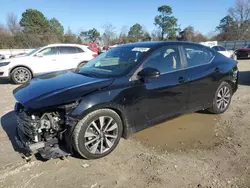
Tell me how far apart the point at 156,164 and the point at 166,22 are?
6370 cm

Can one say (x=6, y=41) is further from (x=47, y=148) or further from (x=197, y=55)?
(x=47, y=148)

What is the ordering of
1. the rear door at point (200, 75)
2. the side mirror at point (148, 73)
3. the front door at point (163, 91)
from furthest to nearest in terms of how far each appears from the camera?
the rear door at point (200, 75) → the front door at point (163, 91) → the side mirror at point (148, 73)

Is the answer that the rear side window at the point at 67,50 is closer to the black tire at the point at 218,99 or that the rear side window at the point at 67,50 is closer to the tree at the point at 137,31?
the black tire at the point at 218,99

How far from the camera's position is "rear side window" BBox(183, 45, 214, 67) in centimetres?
419

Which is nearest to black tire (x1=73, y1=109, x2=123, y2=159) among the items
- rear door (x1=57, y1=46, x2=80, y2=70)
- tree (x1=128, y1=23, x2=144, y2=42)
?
rear door (x1=57, y1=46, x2=80, y2=70)

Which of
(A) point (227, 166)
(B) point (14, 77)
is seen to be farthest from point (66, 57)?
(A) point (227, 166)

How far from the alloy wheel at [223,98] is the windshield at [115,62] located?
6.79ft

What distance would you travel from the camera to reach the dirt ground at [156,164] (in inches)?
108

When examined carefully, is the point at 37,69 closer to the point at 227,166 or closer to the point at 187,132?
the point at 187,132

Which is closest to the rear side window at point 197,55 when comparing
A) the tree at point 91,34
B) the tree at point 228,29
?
the tree at point 91,34

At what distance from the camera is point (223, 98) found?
4.91m

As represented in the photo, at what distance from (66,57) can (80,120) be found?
774cm

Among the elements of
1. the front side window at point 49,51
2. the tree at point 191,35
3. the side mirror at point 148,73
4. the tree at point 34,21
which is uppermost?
the tree at point 34,21

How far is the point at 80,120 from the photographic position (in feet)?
9.71
